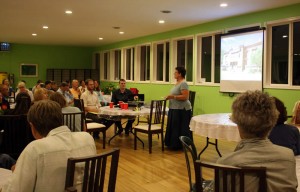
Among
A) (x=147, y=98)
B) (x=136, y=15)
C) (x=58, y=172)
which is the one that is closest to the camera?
(x=58, y=172)

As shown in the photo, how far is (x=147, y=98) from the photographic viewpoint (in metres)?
10.9

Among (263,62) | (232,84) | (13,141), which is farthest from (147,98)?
(13,141)

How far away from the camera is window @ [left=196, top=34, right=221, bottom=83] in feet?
27.4

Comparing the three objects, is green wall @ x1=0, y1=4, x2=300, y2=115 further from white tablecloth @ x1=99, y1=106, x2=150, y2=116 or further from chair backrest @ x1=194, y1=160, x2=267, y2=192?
chair backrest @ x1=194, y1=160, x2=267, y2=192

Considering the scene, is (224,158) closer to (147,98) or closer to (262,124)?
(262,124)

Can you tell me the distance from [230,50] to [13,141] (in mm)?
5504

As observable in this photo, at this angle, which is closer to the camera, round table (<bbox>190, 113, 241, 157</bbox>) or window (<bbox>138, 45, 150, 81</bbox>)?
round table (<bbox>190, 113, 241, 157</bbox>)

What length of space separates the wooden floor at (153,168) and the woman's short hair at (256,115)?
7.80ft

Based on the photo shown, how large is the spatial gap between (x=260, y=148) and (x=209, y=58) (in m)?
7.33

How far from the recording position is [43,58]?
14258mm

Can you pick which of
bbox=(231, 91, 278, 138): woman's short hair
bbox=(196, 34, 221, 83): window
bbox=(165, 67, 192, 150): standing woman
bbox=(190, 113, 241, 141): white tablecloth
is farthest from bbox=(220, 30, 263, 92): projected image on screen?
bbox=(231, 91, 278, 138): woman's short hair

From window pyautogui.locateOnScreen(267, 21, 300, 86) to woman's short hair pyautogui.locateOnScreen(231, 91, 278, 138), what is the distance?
5.51 metres

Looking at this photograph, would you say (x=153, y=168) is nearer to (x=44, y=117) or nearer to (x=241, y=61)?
(x=44, y=117)

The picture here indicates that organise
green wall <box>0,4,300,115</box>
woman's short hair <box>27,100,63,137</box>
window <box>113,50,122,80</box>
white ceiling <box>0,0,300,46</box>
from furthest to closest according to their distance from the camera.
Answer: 1. window <box>113,50,122,80</box>
2. green wall <box>0,4,300,115</box>
3. white ceiling <box>0,0,300,46</box>
4. woman's short hair <box>27,100,63,137</box>
